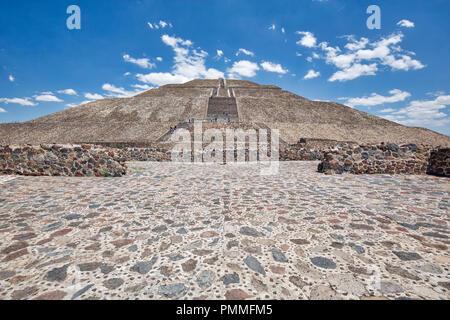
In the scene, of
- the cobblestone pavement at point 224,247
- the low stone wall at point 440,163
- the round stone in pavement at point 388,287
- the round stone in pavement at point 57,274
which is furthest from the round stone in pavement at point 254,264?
the low stone wall at point 440,163

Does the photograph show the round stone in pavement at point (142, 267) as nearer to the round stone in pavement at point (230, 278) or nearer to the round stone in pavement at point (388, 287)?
the round stone in pavement at point (230, 278)

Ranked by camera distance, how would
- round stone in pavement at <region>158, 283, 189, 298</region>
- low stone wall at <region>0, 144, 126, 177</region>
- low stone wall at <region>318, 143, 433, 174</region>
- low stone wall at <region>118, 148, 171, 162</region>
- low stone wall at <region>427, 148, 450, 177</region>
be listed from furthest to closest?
low stone wall at <region>118, 148, 171, 162</region>
low stone wall at <region>318, 143, 433, 174</region>
low stone wall at <region>427, 148, 450, 177</region>
low stone wall at <region>0, 144, 126, 177</region>
round stone in pavement at <region>158, 283, 189, 298</region>

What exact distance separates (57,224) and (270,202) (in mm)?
3570

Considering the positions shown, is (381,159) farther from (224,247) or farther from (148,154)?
(148,154)

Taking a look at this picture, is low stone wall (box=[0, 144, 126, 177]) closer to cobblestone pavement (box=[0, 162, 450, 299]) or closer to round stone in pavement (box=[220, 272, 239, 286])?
cobblestone pavement (box=[0, 162, 450, 299])

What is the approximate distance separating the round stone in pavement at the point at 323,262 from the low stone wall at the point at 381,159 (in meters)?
6.55

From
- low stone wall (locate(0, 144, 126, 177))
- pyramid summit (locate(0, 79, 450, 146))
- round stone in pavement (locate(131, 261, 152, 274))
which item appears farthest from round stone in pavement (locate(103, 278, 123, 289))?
pyramid summit (locate(0, 79, 450, 146))

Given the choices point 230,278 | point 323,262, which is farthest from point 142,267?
point 323,262

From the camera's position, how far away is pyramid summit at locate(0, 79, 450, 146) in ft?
102

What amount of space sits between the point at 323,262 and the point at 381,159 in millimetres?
7955

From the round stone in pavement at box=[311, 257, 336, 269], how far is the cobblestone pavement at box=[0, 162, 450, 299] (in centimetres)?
1

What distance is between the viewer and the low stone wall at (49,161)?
7.12 meters
